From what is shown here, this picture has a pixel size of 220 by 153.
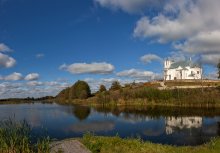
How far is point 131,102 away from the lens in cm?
9356

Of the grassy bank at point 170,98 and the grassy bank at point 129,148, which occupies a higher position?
the grassy bank at point 170,98

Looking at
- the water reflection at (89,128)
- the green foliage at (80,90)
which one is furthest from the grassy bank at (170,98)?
the water reflection at (89,128)

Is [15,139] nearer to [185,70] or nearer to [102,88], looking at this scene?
[102,88]

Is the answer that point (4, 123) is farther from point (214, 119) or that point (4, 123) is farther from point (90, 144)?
point (214, 119)

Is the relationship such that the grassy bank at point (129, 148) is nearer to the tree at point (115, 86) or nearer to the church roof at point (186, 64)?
the tree at point (115, 86)

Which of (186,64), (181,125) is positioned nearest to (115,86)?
(186,64)

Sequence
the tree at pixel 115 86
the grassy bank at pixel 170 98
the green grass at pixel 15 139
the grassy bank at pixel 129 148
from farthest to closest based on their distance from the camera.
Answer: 1. the tree at pixel 115 86
2. the grassy bank at pixel 170 98
3. the grassy bank at pixel 129 148
4. the green grass at pixel 15 139

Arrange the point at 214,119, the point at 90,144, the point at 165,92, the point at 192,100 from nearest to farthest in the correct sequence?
the point at 90,144 < the point at 214,119 < the point at 192,100 < the point at 165,92

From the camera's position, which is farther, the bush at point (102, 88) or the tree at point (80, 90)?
the bush at point (102, 88)

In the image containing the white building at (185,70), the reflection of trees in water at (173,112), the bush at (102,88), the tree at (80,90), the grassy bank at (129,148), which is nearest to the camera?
the grassy bank at (129,148)

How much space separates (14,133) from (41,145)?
181 cm

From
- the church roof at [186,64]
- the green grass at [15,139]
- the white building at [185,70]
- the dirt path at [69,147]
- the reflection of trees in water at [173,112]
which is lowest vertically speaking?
the reflection of trees in water at [173,112]

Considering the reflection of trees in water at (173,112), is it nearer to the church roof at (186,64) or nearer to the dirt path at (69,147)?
the dirt path at (69,147)

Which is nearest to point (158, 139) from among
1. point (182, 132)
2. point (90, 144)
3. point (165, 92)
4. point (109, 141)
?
point (182, 132)
